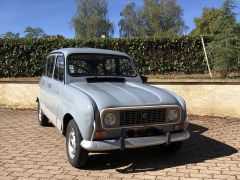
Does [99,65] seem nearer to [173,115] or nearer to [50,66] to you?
[50,66]

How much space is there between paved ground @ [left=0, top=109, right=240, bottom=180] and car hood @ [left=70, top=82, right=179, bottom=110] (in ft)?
3.25

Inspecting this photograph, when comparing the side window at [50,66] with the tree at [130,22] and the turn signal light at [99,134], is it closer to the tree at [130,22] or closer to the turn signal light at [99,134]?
the turn signal light at [99,134]

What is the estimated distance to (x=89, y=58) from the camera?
7.46 m

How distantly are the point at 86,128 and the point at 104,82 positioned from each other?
1639 millimetres

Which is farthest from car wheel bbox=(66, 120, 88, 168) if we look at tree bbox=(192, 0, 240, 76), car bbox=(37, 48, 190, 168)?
tree bbox=(192, 0, 240, 76)

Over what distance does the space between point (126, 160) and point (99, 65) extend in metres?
2.06

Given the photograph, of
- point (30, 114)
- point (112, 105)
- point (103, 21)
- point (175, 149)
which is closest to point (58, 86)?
point (112, 105)

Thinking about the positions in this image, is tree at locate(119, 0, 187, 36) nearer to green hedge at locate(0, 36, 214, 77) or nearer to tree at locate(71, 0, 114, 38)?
tree at locate(71, 0, 114, 38)

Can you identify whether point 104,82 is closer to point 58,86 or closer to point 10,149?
point 58,86

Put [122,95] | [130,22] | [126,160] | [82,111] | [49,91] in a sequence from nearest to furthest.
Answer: [82,111]
[122,95]
[126,160]
[49,91]
[130,22]

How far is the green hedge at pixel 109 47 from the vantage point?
19.1 meters

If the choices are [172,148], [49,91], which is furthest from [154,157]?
[49,91]

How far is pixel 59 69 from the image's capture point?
24.4 feet

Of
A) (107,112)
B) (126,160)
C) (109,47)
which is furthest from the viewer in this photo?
(109,47)
